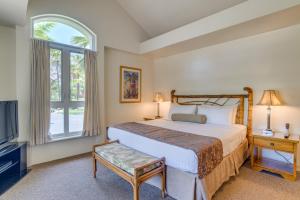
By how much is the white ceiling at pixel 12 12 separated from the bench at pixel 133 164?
2191 millimetres

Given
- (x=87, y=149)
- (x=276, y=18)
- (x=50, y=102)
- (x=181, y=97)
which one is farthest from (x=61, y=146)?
(x=276, y=18)

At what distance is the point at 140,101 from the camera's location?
4859 millimetres

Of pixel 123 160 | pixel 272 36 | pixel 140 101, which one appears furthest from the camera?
pixel 140 101

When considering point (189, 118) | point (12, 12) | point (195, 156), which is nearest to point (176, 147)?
point (195, 156)

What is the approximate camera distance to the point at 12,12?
2.30m

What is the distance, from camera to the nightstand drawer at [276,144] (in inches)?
98.2

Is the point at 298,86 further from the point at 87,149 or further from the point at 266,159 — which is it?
the point at 87,149

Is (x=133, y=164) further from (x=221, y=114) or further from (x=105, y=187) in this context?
(x=221, y=114)

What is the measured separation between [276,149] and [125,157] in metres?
2.33

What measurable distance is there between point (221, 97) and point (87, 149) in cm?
320

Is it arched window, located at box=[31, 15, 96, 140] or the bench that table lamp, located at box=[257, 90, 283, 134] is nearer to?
the bench

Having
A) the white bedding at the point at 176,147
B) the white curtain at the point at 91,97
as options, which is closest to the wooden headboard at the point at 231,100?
the white bedding at the point at 176,147

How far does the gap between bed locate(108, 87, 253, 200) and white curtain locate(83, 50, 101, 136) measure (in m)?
0.72

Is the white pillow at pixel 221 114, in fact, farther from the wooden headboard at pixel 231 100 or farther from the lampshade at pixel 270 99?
the lampshade at pixel 270 99
